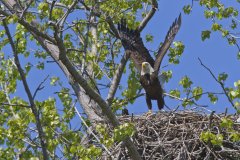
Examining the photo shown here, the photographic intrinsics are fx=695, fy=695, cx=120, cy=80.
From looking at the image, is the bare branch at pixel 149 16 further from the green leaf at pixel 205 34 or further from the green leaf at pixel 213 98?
the green leaf at pixel 213 98

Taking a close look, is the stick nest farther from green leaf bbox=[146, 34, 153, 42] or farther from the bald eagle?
green leaf bbox=[146, 34, 153, 42]

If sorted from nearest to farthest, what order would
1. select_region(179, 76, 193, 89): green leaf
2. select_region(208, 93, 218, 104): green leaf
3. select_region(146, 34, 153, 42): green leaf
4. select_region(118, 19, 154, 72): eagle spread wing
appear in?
select_region(208, 93, 218, 104): green leaf
select_region(179, 76, 193, 89): green leaf
select_region(118, 19, 154, 72): eagle spread wing
select_region(146, 34, 153, 42): green leaf

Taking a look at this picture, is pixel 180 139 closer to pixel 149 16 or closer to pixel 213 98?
pixel 213 98

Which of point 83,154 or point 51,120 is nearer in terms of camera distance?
point 83,154

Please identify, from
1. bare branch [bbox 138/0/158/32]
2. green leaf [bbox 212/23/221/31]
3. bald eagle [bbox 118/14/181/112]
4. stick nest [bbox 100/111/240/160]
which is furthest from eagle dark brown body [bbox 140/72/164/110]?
stick nest [bbox 100/111/240/160]

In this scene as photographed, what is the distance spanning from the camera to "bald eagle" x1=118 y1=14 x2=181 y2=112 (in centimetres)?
1080

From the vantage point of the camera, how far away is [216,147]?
882 cm

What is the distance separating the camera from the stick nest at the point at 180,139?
8.65 meters

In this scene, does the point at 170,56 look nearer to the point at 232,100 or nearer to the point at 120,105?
the point at 120,105

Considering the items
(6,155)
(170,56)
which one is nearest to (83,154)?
(6,155)

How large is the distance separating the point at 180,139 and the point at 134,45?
2929 mm

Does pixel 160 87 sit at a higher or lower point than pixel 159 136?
higher

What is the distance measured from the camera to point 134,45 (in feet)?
37.3

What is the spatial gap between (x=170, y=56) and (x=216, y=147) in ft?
10.3
